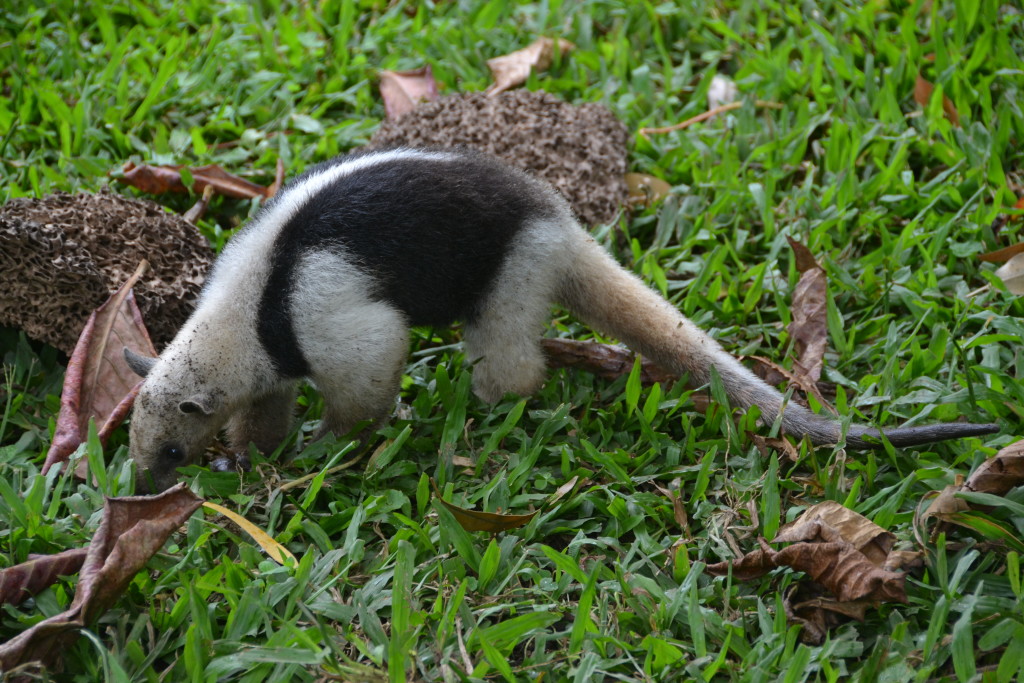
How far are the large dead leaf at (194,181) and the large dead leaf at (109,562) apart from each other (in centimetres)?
228

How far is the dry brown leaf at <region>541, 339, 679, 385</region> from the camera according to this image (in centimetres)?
434

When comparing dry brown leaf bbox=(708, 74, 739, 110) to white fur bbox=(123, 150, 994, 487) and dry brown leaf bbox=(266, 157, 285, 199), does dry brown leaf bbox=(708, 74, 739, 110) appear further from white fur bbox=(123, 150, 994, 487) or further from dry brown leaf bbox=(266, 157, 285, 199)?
dry brown leaf bbox=(266, 157, 285, 199)

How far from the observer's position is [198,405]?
11.8ft

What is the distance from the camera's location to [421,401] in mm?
4102

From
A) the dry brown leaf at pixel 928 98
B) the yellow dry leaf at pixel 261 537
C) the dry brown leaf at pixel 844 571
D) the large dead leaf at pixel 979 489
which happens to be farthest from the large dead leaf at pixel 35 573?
the dry brown leaf at pixel 928 98

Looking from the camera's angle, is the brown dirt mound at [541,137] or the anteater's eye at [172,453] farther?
the brown dirt mound at [541,137]

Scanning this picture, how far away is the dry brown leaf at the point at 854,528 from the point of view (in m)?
3.19

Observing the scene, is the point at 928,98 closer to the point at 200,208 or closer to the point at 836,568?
the point at 836,568

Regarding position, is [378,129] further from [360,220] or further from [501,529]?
[501,529]

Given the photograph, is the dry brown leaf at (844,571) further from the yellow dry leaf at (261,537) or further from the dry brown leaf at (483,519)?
the yellow dry leaf at (261,537)

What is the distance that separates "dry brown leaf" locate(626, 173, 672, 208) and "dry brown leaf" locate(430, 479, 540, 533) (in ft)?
7.58

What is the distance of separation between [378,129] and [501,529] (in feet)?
8.98

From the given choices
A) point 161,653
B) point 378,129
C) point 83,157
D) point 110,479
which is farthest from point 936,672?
point 83,157

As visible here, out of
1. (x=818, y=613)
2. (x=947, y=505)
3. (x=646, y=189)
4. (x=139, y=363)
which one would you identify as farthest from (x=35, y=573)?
(x=646, y=189)
